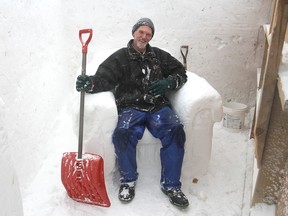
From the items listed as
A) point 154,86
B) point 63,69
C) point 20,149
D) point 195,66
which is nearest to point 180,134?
point 154,86

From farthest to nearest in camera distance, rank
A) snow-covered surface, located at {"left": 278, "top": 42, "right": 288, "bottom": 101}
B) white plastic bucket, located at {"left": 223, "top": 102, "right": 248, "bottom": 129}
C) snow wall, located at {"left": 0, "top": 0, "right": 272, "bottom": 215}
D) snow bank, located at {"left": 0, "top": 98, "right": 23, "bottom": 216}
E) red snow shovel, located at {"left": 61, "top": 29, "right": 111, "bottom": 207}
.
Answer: white plastic bucket, located at {"left": 223, "top": 102, "right": 248, "bottom": 129} < snow wall, located at {"left": 0, "top": 0, "right": 272, "bottom": 215} < red snow shovel, located at {"left": 61, "top": 29, "right": 111, "bottom": 207} < snow-covered surface, located at {"left": 278, "top": 42, "right": 288, "bottom": 101} < snow bank, located at {"left": 0, "top": 98, "right": 23, "bottom": 216}

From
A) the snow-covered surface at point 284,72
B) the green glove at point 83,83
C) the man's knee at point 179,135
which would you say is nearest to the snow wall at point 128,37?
the green glove at point 83,83

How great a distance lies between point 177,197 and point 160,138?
332 mm

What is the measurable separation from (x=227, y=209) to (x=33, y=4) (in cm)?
168

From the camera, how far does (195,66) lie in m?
2.86

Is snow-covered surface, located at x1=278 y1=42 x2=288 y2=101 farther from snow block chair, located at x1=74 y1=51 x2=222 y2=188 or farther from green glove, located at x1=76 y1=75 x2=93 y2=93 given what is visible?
green glove, located at x1=76 y1=75 x2=93 y2=93

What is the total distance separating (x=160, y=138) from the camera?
6.27 ft

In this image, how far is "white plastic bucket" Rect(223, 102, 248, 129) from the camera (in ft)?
8.51

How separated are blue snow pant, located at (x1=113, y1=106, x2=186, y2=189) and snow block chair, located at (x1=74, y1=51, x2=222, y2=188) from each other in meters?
0.05

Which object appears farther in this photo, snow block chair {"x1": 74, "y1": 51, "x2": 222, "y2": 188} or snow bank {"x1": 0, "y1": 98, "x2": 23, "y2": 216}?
snow block chair {"x1": 74, "y1": 51, "x2": 222, "y2": 188}

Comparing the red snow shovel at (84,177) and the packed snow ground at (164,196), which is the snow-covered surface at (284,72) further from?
the red snow shovel at (84,177)

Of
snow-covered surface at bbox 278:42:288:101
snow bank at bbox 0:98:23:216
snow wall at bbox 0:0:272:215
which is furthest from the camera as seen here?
snow wall at bbox 0:0:272:215

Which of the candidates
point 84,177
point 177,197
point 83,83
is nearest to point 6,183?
point 84,177

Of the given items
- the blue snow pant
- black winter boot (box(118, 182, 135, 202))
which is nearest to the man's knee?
the blue snow pant
